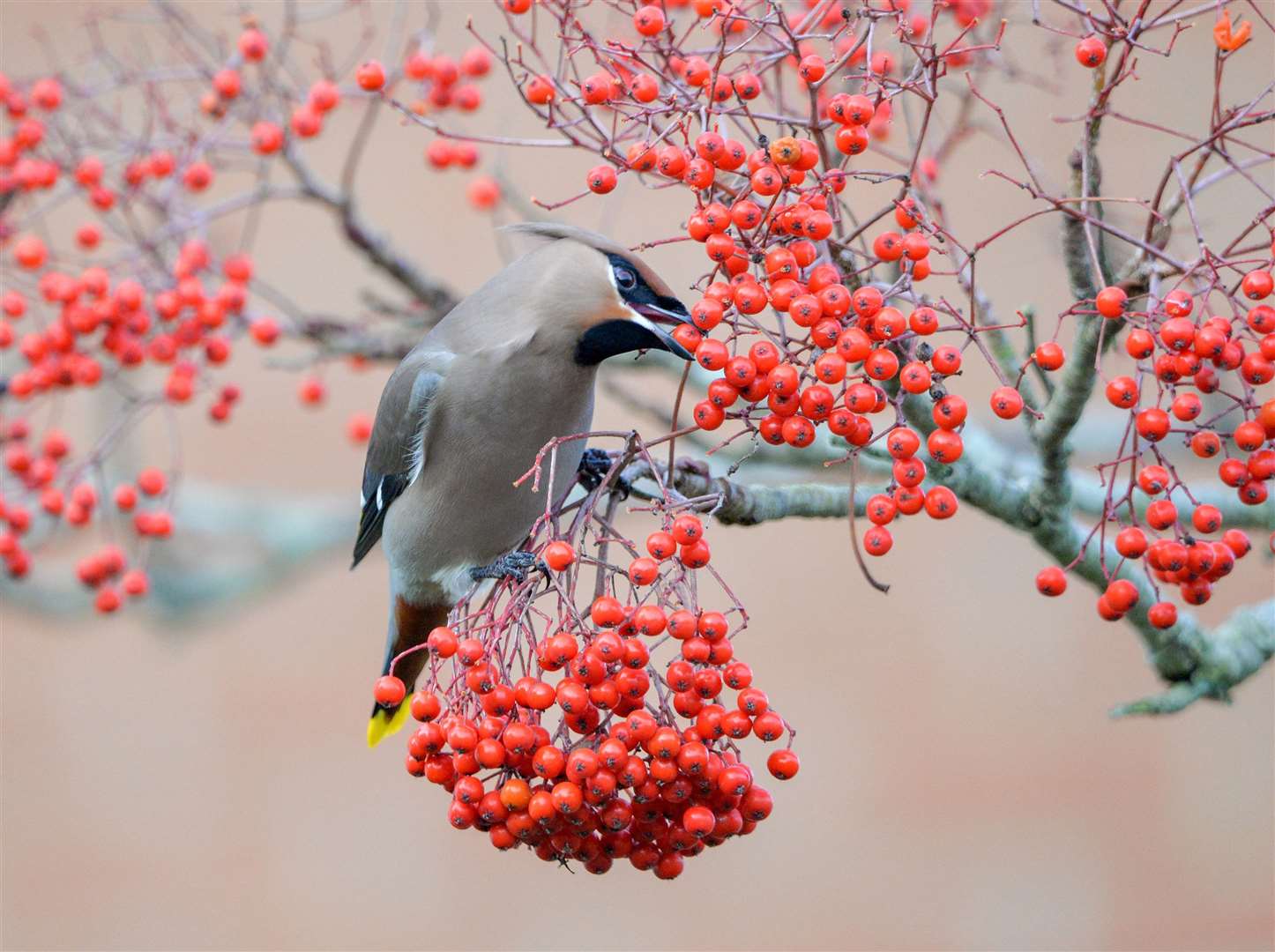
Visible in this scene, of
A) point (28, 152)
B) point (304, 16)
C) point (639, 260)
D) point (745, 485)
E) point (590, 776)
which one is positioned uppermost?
point (304, 16)

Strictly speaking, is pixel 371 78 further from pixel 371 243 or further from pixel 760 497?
pixel 760 497

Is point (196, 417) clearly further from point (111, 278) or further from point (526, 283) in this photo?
point (526, 283)

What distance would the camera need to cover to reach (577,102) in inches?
51.5

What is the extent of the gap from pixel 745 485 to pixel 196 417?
11.0 ft

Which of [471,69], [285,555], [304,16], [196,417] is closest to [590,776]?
[471,69]

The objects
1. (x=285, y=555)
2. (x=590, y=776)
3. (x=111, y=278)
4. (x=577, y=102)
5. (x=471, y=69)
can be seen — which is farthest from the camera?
(x=285, y=555)

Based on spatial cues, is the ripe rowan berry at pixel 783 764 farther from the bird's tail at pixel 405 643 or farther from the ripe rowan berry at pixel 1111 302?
the bird's tail at pixel 405 643

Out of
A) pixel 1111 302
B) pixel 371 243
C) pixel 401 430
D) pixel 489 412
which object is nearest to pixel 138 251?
pixel 371 243

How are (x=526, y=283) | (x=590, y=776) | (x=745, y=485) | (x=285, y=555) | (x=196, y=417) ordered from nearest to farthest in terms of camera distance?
(x=590, y=776)
(x=745, y=485)
(x=526, y=283)
(x=285, y=555)
(x=196, y=417)

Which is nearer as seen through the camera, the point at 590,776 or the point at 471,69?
the point at 590,776

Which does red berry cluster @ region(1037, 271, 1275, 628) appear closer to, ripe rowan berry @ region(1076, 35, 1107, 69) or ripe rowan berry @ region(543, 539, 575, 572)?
ripe rowan berry @ region(1076, 35, 1107, 69)

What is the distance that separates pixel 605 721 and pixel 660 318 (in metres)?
0.48

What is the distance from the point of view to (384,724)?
2.01 metres

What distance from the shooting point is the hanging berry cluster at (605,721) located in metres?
1.15
